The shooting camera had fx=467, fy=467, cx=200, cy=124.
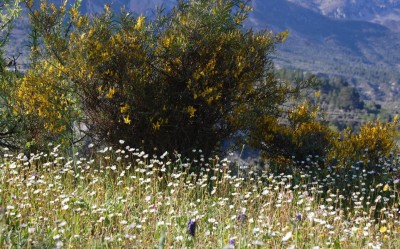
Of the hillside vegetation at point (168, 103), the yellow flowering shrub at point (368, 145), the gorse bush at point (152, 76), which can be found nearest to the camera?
the hillside vegetation at point (168, 103)

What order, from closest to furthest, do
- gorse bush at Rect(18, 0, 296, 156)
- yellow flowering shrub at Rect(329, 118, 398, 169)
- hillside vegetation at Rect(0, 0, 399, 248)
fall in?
hillside vegetation at Rect(0, 0, 399, 248) < gorse bush at Rect(18, 0, 296, 156) < yellow flowering shrub at Rect(329, 118, 398, 169)

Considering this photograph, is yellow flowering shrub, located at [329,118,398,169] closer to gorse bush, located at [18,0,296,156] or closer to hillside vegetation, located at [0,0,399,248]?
hillside vegetation, located at [0,0,399,248]

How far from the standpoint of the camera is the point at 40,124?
871cm

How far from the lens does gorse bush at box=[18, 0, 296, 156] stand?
7.84 meters

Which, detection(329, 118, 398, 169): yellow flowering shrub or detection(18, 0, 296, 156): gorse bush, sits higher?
detection(18, 0, 296, 156): gorse bush

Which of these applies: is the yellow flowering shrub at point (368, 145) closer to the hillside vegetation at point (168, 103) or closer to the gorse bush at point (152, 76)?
the hillside vegetation at point (168, 103)

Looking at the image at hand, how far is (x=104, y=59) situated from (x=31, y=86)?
5.14 feet

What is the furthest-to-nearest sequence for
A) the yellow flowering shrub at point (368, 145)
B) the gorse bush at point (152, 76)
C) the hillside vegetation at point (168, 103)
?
1. the yellow flowering shrub at point (368, 145)
2. the gorse bush at point (152, 76)
3. the hillside vegetation at point (168, 103)

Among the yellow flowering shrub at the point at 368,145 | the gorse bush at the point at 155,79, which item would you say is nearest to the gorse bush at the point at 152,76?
the gorse bush at the point at 155,79

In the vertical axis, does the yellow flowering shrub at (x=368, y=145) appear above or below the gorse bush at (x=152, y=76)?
below

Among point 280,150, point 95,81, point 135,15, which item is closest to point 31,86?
point 95,81

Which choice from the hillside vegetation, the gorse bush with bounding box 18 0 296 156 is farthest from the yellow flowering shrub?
the gorse bush with bounding box 18 0 296 156

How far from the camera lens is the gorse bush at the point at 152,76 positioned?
784 centimetres

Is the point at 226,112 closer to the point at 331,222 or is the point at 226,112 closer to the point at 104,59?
the point at 104,59
